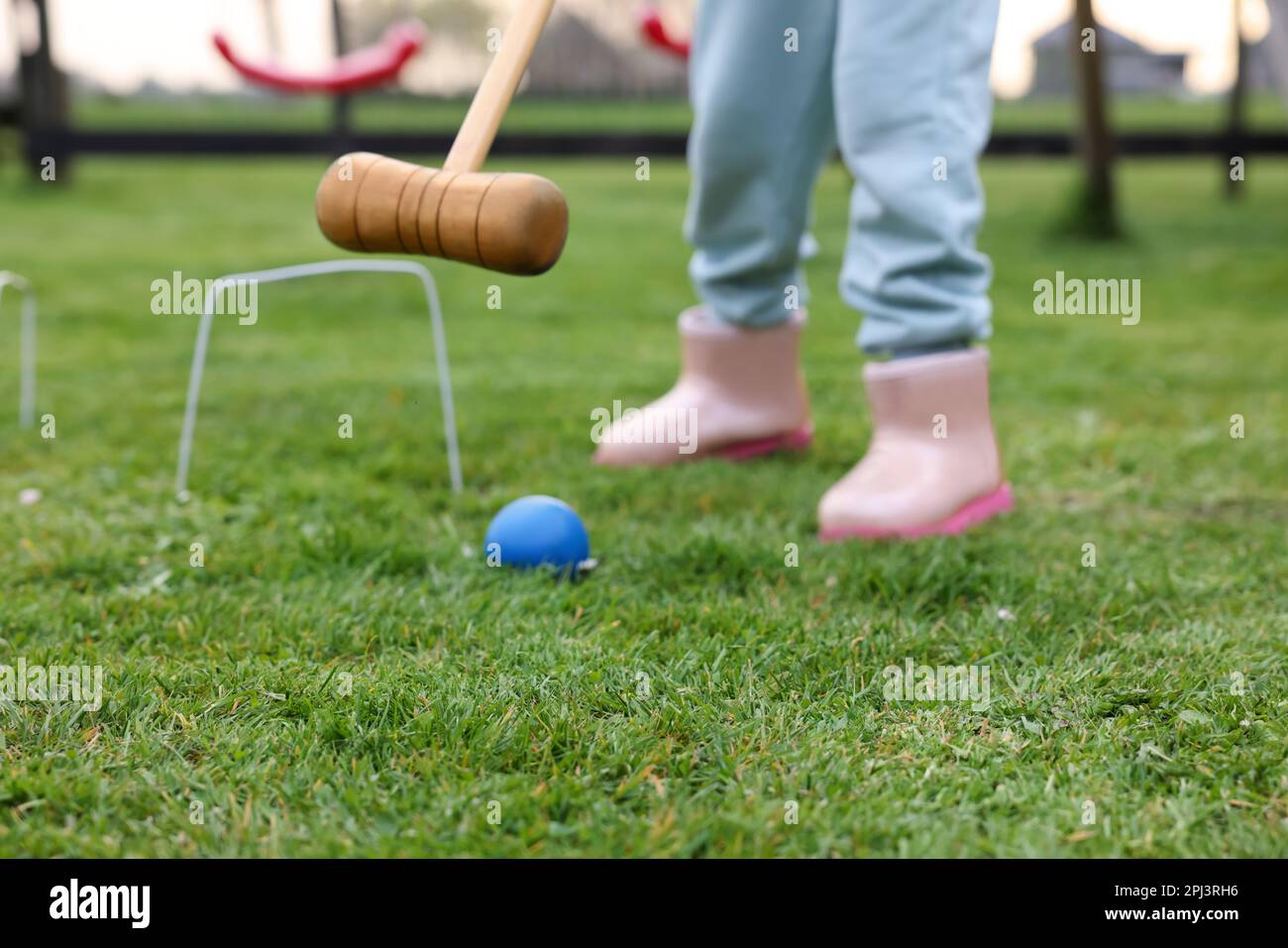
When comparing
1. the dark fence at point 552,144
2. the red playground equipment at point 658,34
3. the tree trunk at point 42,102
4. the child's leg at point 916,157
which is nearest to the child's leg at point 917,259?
the child's leg at point 916,157

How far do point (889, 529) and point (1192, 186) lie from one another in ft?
32.5

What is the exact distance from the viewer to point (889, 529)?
6.66 feet

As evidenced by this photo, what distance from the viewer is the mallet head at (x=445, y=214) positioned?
1559 millimetres

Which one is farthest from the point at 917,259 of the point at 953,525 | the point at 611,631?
the point at 611,631

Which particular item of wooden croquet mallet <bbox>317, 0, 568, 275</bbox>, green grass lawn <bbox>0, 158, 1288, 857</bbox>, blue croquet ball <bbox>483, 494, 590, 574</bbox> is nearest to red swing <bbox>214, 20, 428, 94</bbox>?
green grass lawn <bbox>0, 158, 1288, 857</bbox>

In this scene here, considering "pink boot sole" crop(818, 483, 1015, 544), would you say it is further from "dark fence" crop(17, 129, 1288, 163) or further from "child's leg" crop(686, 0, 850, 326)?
"dark fence" crop(17, 129, 1288, 163)

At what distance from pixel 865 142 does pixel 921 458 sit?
1.71 ft

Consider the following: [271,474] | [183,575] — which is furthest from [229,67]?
[183,575]

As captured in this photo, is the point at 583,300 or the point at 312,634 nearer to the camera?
the point at 312,634

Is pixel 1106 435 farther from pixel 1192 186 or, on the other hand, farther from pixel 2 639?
pixel 1192 186

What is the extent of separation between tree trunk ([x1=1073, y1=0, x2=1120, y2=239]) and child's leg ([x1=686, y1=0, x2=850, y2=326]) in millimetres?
4809
